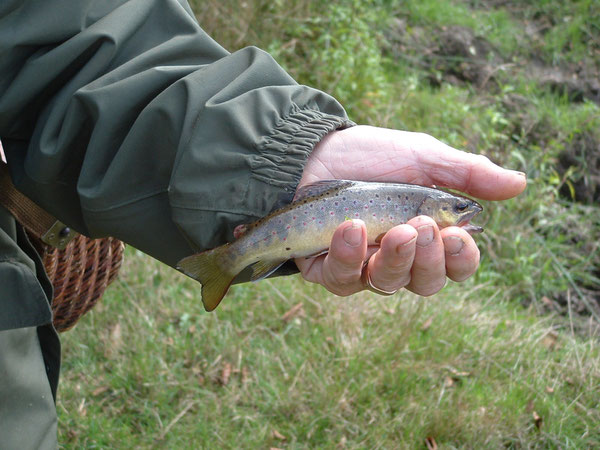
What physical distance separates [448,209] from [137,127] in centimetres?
110

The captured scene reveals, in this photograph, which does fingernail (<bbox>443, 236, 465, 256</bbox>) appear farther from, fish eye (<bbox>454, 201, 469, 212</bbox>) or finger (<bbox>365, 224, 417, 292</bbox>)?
fish eye (<bbox>454, 201, 469, 212</bbox>)

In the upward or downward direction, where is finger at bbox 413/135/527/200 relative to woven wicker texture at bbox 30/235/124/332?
upward

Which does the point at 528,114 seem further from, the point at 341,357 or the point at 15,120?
the point at 15,120

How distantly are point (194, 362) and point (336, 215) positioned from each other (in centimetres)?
167

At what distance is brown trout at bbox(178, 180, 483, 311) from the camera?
2.14 meters

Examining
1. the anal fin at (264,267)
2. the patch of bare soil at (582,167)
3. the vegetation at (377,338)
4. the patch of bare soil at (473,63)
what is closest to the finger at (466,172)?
the anal fin at (264,267)

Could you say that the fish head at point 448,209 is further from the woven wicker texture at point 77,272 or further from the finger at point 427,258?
the woven wicker texture at point 77,272

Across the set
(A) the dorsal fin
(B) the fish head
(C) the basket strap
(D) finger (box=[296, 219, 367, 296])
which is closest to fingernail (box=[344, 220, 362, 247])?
(D) finger (box=[296, 219, 367, 296])

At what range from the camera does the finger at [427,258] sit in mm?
2043

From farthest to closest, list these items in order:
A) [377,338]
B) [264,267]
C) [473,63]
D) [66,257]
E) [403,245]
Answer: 1. [473,63]
2. [377,338]
3. [66,257]
4. [264,267]
5. [403,245]

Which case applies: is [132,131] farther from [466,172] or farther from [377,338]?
[377,338]

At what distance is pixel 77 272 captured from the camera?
2602mm

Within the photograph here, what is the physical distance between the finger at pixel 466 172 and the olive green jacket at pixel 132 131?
439mm

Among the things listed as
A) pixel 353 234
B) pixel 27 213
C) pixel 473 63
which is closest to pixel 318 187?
pixel 353 234
